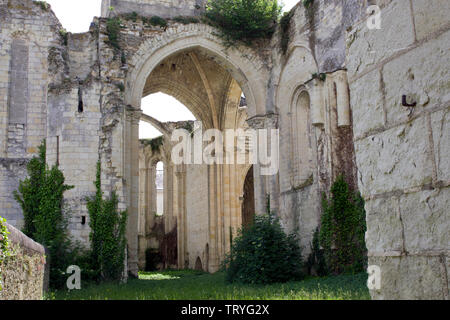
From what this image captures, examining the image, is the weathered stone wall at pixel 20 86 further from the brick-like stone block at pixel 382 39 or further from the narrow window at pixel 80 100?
the brick-like stone block at pixel 382 39

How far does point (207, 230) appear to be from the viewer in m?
19.5

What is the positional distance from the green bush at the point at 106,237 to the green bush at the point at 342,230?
4.81 m

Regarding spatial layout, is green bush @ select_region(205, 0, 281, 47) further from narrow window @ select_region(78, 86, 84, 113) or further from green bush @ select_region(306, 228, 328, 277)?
green bush @ select_region(306, 228, 328, 277)

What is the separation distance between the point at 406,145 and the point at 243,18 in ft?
43.8

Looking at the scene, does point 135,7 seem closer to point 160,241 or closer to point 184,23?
point 184,23

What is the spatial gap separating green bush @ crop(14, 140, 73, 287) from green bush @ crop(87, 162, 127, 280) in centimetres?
60

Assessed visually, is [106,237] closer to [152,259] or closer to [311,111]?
[311,111]

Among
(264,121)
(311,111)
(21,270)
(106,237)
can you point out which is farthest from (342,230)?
(21,270)

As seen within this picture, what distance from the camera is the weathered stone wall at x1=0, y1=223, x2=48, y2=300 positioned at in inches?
187

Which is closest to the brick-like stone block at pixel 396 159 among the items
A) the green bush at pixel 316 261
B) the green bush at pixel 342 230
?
the green bush at pixel 342 230

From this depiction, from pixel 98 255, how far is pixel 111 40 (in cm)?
554

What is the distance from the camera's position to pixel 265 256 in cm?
1153

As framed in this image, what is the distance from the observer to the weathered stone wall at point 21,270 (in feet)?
15.6
